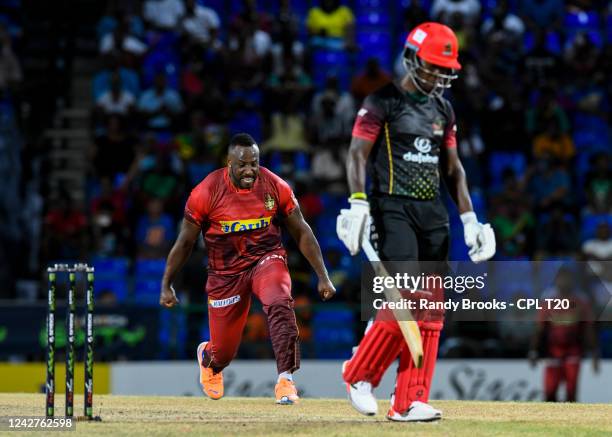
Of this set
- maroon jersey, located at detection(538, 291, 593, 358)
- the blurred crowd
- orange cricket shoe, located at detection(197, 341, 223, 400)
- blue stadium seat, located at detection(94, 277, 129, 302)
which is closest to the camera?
orange cricket shoe, located at detection(197, 341, 223, 400)

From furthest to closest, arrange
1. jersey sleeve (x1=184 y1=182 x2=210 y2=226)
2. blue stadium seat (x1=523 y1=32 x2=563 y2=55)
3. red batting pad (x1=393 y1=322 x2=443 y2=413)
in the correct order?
blue stadium seat (x1=523 y1=32 x2=563 y2=55) → jersey sleeve (x1=184 y1=182 x2=210 y2=226) → red batting pad (x1=393 y1=322 x2=443 y2=413)

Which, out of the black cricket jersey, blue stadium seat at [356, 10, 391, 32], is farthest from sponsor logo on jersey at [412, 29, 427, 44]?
blue stadium seat at [356, 10, 391, 32]

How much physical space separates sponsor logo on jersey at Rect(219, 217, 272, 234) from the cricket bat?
47.2 inches

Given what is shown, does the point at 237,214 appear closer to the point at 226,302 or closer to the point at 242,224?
the point at 242,224

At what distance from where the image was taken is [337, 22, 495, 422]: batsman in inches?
337

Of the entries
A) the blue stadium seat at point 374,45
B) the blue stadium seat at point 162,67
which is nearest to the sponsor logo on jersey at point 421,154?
the blue stadium seat at point 162,67

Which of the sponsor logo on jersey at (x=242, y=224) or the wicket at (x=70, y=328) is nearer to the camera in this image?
the wicket at (x=70, y=328)

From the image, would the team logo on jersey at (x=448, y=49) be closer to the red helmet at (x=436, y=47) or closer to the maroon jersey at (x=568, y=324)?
the red helmet at (x=436, y=47)

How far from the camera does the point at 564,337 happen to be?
635 inches

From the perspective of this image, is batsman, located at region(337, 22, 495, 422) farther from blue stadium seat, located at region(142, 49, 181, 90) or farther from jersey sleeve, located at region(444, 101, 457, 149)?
blue stadium seat, located at region(142, 49, 181, 90)

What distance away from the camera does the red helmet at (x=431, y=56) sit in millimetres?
8656

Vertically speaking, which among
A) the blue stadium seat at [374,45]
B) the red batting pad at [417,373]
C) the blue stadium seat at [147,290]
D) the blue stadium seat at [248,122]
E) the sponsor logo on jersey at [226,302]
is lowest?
the blue stadium seat at [147,290]

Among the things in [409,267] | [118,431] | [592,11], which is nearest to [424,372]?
[409,267]

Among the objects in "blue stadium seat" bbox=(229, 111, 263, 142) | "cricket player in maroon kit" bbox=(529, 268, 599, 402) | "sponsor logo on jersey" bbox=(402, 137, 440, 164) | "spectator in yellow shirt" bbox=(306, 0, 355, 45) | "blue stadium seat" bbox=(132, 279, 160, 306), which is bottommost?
"cricket player in maroon kit" bbox=(529, 268, 599, 402)
